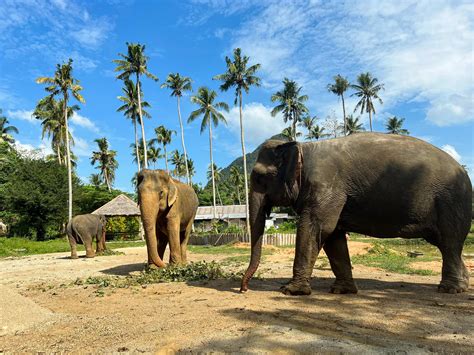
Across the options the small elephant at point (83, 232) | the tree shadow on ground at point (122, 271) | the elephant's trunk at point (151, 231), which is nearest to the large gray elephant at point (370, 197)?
the elephant's trunk at point (151, 231)

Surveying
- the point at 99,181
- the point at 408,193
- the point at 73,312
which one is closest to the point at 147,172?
the point at 73,312

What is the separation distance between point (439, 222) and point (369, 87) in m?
57.5

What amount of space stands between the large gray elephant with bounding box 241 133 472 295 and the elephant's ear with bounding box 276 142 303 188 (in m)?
0.02

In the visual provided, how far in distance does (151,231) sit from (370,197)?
5.10m

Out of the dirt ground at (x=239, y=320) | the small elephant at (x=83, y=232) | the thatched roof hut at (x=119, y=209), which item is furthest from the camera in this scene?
the thatched roof hut at (x=119, y=209)

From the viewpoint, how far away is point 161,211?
1037 centimetres

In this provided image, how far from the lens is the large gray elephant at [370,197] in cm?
645

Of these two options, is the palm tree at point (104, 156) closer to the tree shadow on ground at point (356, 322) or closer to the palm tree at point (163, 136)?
the palm tree at point (163, 136)

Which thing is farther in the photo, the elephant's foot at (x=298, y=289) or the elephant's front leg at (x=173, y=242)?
the elephant's front leg at (x=173, y=242)

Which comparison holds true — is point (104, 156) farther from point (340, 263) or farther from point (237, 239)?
point (340, 263)

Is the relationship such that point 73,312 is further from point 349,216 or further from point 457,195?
point 457,195

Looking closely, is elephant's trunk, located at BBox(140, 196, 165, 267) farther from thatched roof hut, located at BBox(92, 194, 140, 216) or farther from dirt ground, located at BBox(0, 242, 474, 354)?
thatched roof hut, located at BBox(92, 194, 140, 216)

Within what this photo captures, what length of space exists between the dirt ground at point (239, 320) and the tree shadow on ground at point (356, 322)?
1 centimetres

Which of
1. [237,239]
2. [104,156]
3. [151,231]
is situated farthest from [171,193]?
[104,156]
